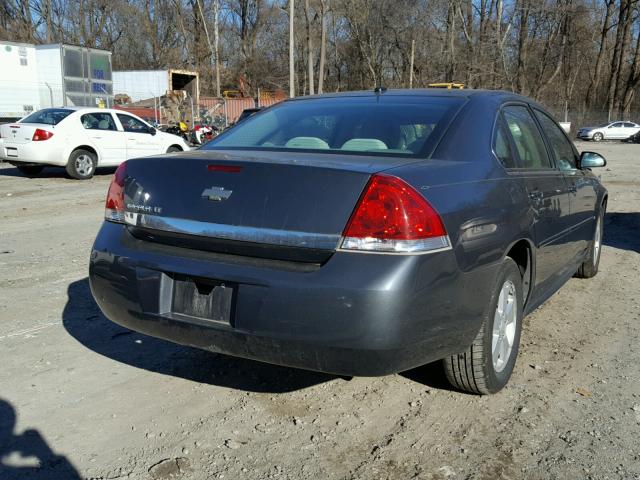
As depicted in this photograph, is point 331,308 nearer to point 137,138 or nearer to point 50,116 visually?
point 50,116

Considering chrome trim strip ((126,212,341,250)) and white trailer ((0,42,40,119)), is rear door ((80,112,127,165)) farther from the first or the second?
chrome trim strip ((126,212,341,250))

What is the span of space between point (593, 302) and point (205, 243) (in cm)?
369

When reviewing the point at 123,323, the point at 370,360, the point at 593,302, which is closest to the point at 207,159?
the point at 123,323

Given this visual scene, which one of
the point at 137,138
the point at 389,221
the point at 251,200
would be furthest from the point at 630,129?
the point at 251,200

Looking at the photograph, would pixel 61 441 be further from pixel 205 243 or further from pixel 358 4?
pixel 358 4

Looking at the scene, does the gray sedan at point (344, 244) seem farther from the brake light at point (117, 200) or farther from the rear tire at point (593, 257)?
the rear tire at point (593, 257)

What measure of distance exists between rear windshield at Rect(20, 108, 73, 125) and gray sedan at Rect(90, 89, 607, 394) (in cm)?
1127

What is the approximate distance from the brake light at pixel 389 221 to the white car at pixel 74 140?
12.1 meters

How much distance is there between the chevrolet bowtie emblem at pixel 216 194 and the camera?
2.81 m

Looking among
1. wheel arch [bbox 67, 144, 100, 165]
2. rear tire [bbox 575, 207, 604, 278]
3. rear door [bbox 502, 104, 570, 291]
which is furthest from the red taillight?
rear door [bbox 502, 104, 570, 291]

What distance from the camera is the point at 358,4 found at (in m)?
53.0

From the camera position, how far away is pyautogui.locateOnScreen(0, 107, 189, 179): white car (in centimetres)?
1308

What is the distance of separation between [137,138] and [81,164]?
170 centimetres

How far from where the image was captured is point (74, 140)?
13500 millimetres
